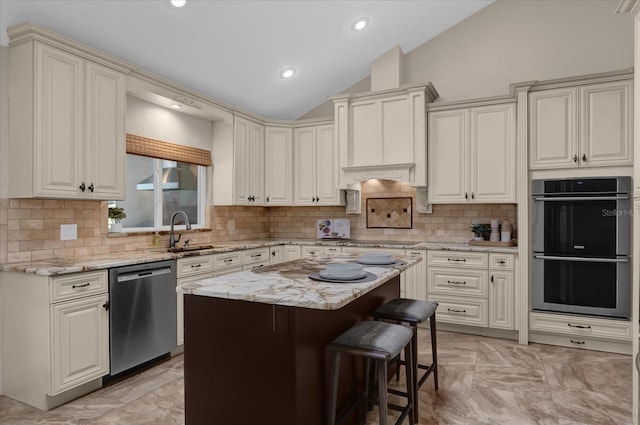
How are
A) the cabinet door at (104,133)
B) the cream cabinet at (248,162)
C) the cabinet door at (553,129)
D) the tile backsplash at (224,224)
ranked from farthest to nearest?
the cream cabinet at (248,162) → the cabinet door at (553,129) → the cabinet door at (104,133) → the tile backsplash at (224,224)

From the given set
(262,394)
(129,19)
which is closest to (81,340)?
(262,394)

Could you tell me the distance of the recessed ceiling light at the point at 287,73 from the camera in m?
4.55

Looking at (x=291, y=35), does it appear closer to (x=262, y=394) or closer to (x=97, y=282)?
(x=97, y=282)

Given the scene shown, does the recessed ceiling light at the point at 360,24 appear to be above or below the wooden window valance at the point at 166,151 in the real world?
above

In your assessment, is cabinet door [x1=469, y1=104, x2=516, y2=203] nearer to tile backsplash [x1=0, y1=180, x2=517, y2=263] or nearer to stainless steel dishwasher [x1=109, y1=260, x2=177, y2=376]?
tile backsplash [x1=0, y1=180, x2=517, y2=263]

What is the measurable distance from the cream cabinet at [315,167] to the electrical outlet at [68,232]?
262 centimetres

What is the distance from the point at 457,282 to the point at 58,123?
3731 millimetres

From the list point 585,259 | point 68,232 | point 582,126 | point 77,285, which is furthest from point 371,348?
point 582,126

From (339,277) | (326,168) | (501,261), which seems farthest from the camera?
(326,168)

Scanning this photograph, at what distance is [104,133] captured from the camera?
3152 mm

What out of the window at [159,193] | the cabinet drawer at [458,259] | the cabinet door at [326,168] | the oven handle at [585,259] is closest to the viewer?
the oven handle at [585,259]

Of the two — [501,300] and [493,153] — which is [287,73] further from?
[501,300]

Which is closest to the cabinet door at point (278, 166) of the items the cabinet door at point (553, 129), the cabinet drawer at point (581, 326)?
the cabinet door at point (553, 129)

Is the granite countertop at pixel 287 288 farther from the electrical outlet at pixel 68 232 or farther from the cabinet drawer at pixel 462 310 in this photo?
the cabinet drawer at pixel 462 310
